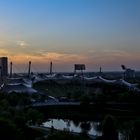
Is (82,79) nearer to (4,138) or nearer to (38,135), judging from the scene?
(38,135)

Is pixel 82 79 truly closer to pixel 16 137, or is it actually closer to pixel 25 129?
pixel 25 129

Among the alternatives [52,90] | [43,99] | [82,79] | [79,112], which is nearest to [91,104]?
[79,112]

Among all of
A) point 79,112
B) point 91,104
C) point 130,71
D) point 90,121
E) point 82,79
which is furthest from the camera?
point 130,71

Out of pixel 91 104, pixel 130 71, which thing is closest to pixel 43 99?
pixel 91 104

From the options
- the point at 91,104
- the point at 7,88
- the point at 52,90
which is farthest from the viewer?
the point at 52,90

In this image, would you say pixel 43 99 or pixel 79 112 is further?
pixel 43 99

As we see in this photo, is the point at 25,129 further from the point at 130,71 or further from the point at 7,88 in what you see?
the point at 130,71

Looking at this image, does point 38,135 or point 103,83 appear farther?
point 103,83

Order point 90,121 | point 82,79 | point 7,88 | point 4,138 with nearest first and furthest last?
point 4,138
point 90,121
point 7,88
point 82,79

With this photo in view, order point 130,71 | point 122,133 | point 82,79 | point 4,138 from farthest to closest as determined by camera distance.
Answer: point 130,71
point 82,79
point 122,133
point 4,138
